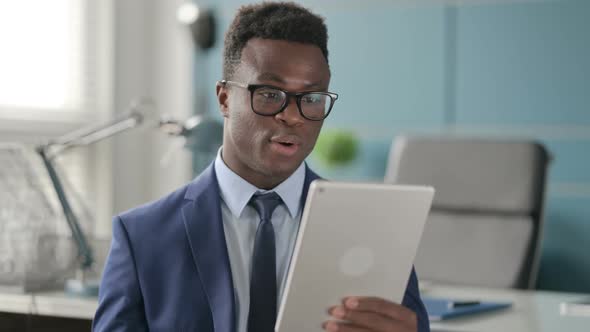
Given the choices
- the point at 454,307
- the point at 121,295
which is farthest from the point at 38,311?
the point at 454,307

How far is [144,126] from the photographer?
12.8 ft

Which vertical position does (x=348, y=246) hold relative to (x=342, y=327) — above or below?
above

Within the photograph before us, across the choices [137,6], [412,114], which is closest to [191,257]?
[412,114]

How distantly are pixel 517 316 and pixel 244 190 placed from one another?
2.75 ft

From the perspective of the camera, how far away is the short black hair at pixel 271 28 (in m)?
1.21

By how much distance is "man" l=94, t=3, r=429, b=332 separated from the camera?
46.8 inches

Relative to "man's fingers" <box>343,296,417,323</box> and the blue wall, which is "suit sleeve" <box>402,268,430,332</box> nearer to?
"man's fingers" <box>343,296,417,323</box>

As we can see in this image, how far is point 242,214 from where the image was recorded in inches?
51.1

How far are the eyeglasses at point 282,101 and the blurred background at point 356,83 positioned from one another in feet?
6.68

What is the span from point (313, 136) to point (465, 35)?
247 cm

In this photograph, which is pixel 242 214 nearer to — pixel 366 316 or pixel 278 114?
pixel 278 114

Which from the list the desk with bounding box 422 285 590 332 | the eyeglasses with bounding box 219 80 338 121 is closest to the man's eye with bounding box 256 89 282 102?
the eyeglasses with bounding box 219 80 338 121

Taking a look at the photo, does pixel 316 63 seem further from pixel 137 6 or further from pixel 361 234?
pixel 137 6

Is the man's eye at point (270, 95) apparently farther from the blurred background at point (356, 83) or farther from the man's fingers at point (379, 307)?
the blurred background at point (356, 83)
